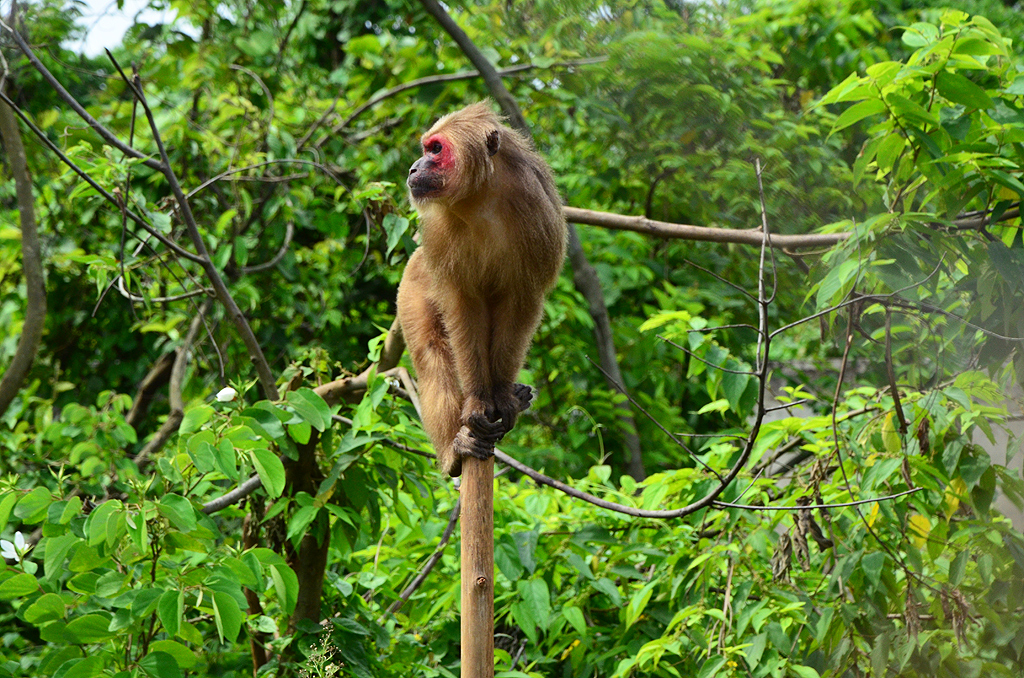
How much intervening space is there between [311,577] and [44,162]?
4413 mm

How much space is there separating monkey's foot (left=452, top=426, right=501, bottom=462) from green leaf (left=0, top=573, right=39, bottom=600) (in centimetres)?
131

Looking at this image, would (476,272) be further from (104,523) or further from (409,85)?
(409,85)

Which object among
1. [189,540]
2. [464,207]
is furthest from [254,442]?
[464,207]

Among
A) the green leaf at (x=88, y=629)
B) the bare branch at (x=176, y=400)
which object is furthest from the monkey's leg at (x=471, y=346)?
the bare branch at (x=176, y=400)

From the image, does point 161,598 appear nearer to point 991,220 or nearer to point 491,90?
A: point 991,220

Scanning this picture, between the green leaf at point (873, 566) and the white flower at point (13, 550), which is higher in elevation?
the white flower at point (13, 550)

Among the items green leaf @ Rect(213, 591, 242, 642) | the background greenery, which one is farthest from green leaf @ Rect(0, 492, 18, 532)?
green leaf @ Rect(213, 591, 242, 642)

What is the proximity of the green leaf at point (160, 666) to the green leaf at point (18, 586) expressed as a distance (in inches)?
16.4

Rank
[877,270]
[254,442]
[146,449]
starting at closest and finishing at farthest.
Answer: [254,442]
[877,270]
[146,449]

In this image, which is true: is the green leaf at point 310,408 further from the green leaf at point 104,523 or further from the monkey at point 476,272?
the green leaf at point 104,523

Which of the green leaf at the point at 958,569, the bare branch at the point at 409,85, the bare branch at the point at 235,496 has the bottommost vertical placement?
the green leaf at the point at 958,569

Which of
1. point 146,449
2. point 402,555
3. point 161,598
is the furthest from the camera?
point 146,449

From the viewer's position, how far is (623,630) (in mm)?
3426

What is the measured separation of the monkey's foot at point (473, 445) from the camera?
2.69 meters
